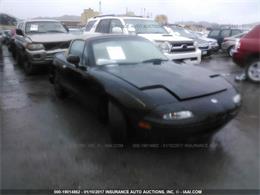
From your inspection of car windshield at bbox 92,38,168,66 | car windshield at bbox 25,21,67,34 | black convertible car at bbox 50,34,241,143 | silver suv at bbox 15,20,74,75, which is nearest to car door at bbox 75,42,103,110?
black convertible car at bbox 50,34,241,143

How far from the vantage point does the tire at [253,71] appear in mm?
7258

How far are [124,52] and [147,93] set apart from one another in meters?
1.62

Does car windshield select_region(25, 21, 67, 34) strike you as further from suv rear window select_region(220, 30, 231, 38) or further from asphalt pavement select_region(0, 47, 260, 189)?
suv rear window select_region(220, 30, 231, 38)

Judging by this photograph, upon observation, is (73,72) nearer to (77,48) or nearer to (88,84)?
(77,48)

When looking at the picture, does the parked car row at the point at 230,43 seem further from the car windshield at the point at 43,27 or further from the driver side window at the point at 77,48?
the driver side window at the point at 77,48

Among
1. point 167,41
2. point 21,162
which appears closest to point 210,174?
point 21,162

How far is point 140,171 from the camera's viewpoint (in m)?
3.11

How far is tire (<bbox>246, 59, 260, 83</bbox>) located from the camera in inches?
286

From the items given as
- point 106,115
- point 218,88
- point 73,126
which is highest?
point 218,88

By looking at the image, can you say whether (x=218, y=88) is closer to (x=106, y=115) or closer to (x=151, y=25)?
(x=106, y=115)

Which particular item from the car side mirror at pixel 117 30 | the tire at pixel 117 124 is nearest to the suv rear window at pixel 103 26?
the car side mirror at pixel 117 30

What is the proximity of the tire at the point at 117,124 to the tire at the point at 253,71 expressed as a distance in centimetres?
523

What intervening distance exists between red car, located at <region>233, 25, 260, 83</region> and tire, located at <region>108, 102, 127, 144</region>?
5263 mm

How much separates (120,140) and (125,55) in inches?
64.6
